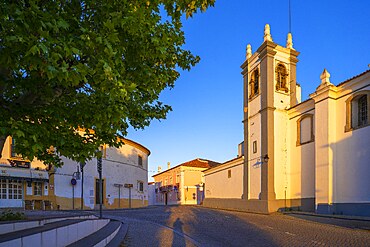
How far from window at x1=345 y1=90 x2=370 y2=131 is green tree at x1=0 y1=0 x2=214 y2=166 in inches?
642

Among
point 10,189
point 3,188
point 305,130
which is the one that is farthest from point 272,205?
point 3,188

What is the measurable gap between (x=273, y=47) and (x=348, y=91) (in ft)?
25.1

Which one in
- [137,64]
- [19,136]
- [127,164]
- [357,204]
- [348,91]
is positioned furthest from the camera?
[127,164]

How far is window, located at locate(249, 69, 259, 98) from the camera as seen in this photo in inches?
1046

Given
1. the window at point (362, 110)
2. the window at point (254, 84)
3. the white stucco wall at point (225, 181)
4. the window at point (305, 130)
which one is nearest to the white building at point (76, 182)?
the white stucco wall at point (225, 181)

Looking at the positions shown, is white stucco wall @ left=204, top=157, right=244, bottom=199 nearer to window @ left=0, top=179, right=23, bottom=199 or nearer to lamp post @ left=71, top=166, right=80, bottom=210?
lamp post @ left=71, top=166, right=80, bottom=210

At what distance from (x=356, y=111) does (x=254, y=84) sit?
9.70 metres

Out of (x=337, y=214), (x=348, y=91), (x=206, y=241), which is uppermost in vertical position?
(x=348, y=91)

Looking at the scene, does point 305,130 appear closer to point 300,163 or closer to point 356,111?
point 300,163

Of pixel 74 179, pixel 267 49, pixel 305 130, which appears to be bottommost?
pixel 74 179

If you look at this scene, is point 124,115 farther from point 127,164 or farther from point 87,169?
point 127,164

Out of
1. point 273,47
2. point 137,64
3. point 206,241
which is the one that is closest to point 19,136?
point 137,64

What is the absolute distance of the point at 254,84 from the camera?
1064 inches

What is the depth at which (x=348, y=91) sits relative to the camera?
62.5ft
